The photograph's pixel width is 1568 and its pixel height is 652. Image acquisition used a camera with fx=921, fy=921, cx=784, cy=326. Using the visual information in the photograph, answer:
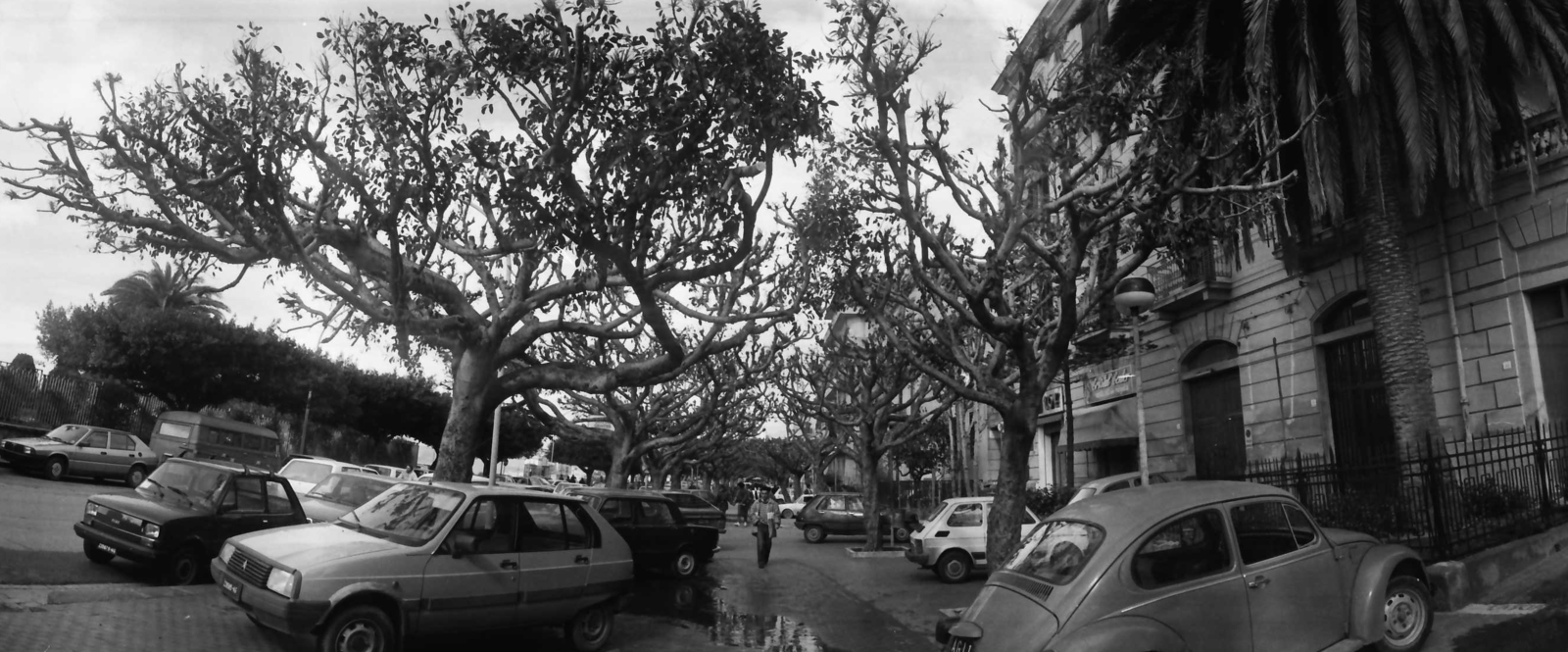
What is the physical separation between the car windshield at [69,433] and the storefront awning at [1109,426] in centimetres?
2671

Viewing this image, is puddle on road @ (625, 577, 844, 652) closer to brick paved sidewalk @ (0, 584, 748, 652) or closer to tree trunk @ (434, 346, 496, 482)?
brick paved sidewalk @ (0, 584, 748, 652)

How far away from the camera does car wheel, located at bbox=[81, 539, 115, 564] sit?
11.5 m

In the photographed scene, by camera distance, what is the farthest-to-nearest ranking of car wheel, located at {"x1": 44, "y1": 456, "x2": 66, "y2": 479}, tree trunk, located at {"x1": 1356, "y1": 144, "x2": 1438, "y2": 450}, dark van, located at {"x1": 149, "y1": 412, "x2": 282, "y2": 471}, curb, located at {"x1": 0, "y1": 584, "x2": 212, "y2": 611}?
dark van, located at {"x1": 149, "y1": 412, "x2": 282, "y2": 471} → car wheel, located at {"x1": 44, "y1": 456, "x2": 66, "y2": 479} → tree trunk, located at {"x1": 1356, "y1": 144, "x2": 1438, "y2": 450} → curb, located at {"x1": 0, "y1": 584, "x2": 212, "y2": 611}

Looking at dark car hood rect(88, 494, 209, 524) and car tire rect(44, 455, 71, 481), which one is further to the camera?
car tire rect(44, 455, 71, 481)

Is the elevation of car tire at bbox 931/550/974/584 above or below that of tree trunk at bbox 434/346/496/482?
below

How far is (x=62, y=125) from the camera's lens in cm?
1353

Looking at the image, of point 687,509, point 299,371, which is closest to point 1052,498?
point 687,509

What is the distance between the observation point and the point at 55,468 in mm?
22438

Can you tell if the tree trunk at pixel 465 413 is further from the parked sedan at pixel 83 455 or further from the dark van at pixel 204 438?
the dark van at pixel 204 438

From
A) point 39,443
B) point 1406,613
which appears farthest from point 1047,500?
point 39,443

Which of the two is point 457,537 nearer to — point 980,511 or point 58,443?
point 980,511

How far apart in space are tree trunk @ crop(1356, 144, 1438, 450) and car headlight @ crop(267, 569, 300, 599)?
46.7 ft

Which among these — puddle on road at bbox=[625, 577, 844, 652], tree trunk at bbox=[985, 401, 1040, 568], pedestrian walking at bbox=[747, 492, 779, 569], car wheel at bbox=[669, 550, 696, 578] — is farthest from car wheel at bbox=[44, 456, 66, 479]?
tree trunk at bbox=[985, 401, 1040, 568]

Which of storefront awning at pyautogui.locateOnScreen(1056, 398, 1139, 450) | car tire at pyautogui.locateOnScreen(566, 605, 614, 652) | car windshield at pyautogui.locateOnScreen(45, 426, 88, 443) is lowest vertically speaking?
car tire at pyautogui.locateOnScreen(566, 605, 614, 652)
